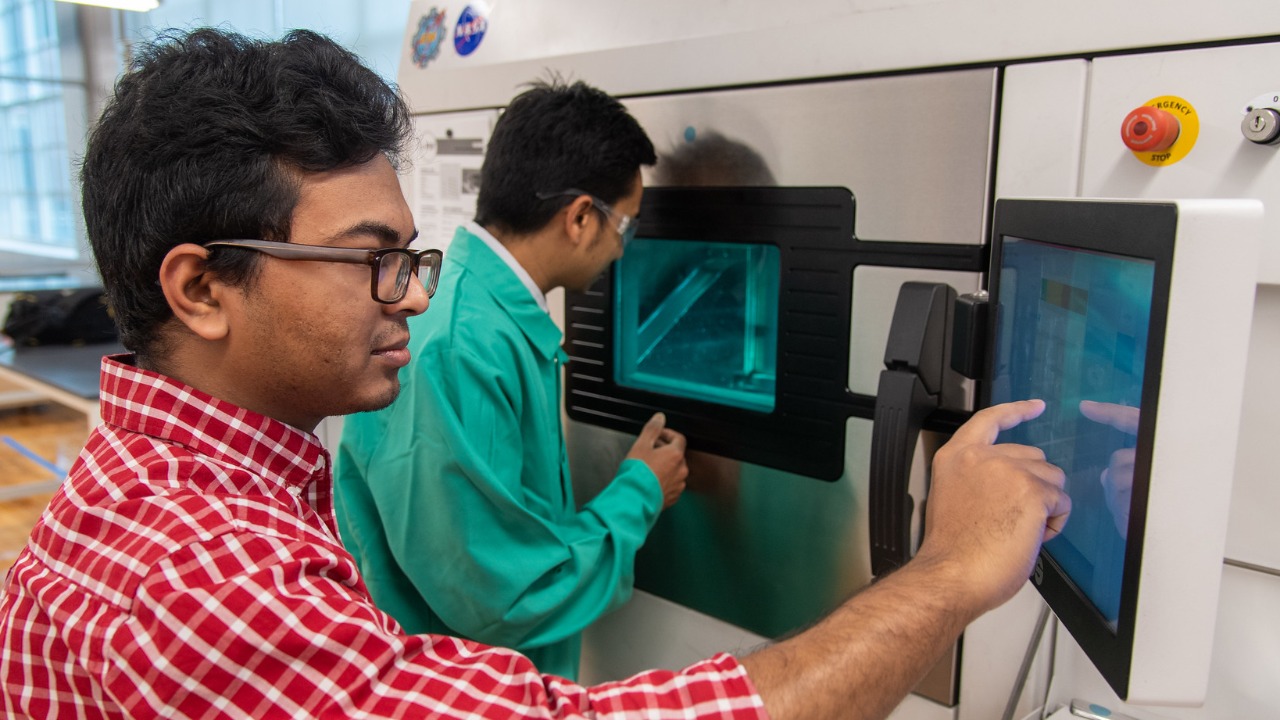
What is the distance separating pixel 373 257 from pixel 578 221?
0.64 metres

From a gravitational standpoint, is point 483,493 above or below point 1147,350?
below

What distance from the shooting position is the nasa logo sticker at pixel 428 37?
181cm

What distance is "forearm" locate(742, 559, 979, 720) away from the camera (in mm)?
678

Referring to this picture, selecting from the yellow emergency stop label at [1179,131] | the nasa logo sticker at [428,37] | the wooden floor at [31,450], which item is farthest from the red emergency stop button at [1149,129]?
the wooden floor at [31,450]

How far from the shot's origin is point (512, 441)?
1.32 m

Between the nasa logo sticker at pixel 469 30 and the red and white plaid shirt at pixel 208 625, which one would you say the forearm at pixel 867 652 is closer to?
the red and white plaid shirt at pixel 208 625

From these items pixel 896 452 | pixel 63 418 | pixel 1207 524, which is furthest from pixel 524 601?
pixel 63 418

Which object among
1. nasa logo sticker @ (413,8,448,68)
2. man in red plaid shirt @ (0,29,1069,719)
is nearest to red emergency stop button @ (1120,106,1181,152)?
man in red plaid shirt @ (0,29,1069,719)

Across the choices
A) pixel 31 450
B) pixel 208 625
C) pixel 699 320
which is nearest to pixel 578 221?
pixel 699 320

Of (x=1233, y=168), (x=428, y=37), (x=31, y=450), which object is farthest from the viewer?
(x=31, y=450)

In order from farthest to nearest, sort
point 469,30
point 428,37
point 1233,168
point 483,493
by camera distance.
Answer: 1. point 428,37
2. point 469,30
3. point 483,493
4. point 1233,168

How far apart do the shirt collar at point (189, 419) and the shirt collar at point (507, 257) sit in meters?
0.64

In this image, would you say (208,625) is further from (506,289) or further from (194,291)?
(506,289)

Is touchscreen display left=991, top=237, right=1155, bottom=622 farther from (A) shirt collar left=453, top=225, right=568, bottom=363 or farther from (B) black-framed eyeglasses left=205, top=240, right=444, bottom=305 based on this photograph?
(A) shirt collar left=453, top=225, right=568, bottom=363
